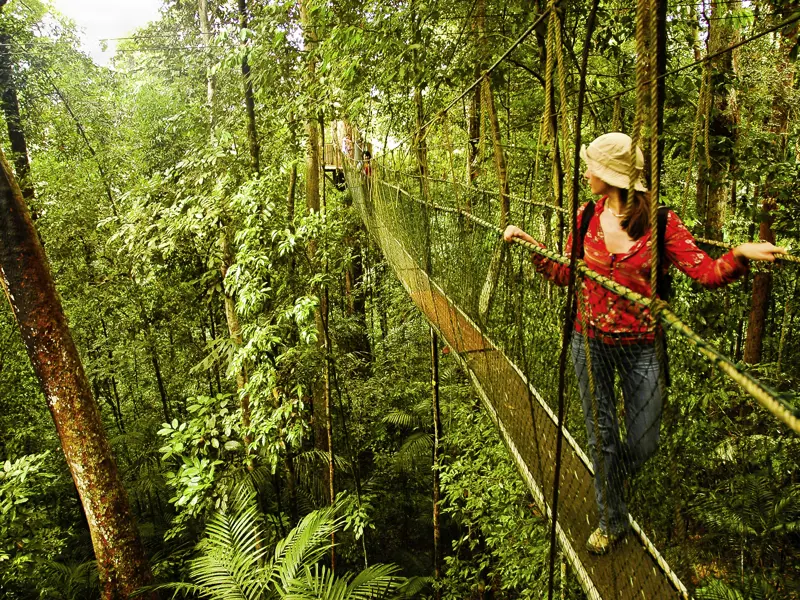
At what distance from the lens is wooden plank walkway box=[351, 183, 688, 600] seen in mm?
1039

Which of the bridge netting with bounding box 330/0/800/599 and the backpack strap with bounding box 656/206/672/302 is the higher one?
the backpack strap with bounding box 656/206/672/302

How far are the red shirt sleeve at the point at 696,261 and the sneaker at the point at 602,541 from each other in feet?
2.11

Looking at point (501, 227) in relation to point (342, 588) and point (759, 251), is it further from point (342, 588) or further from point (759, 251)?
point (342, 588)

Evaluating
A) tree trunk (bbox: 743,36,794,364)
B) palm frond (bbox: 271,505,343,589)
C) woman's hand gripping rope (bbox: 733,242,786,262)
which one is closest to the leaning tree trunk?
palm frond (bbox: 271,505,343,589)

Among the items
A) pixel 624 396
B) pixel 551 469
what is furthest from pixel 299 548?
pixel 624 396

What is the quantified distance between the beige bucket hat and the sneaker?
0.83m

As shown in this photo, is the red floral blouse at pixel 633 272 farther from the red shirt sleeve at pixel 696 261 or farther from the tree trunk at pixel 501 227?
the tree trunk at pixel 501 227

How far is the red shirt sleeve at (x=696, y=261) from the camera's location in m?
0.89

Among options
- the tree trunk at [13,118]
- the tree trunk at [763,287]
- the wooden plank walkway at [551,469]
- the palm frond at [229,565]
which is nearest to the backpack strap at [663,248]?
the wooden plank walkway at [551,469]

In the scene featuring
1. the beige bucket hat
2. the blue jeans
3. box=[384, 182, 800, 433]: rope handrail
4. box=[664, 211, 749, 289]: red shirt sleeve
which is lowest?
the blue jeans

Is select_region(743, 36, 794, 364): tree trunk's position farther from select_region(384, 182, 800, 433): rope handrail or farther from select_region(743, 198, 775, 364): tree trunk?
select_region(384, 182, 800, 433): rope handrail

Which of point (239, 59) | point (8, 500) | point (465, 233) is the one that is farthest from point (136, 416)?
point (465, 233)

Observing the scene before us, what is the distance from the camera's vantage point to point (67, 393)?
109 inches

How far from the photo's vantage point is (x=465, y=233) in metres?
2.12
